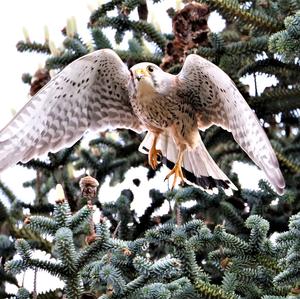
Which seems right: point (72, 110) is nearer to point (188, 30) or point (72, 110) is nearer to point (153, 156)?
point (153, 156)

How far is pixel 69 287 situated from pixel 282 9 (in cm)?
213

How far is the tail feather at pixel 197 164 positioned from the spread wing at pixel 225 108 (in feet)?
0.85

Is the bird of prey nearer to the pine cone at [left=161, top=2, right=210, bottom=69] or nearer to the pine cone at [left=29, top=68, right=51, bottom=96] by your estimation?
the pine cone at [left=161, top=2, right=210, bottom=69]

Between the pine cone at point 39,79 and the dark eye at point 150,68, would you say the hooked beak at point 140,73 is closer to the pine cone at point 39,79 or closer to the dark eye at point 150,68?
the dark eye at point 150,68

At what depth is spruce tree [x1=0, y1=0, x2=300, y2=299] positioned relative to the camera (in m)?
3.07

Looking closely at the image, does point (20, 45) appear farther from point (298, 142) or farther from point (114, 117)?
point (298, 142)

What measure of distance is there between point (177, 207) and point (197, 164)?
31.6 inches

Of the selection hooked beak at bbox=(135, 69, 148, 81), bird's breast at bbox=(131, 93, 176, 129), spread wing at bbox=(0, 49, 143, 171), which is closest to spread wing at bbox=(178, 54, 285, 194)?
bird's breast at bbox=(131, 93, 176, 129)

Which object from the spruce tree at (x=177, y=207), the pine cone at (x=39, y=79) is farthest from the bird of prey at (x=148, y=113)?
the pine cone at (x=39, y=79)

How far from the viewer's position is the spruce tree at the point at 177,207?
3.07 meters

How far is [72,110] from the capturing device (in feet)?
14.6

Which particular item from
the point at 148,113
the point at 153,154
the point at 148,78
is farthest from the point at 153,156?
the point at 148,78

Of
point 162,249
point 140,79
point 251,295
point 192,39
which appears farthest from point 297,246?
point 162,249

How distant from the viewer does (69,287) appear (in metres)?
3.11
